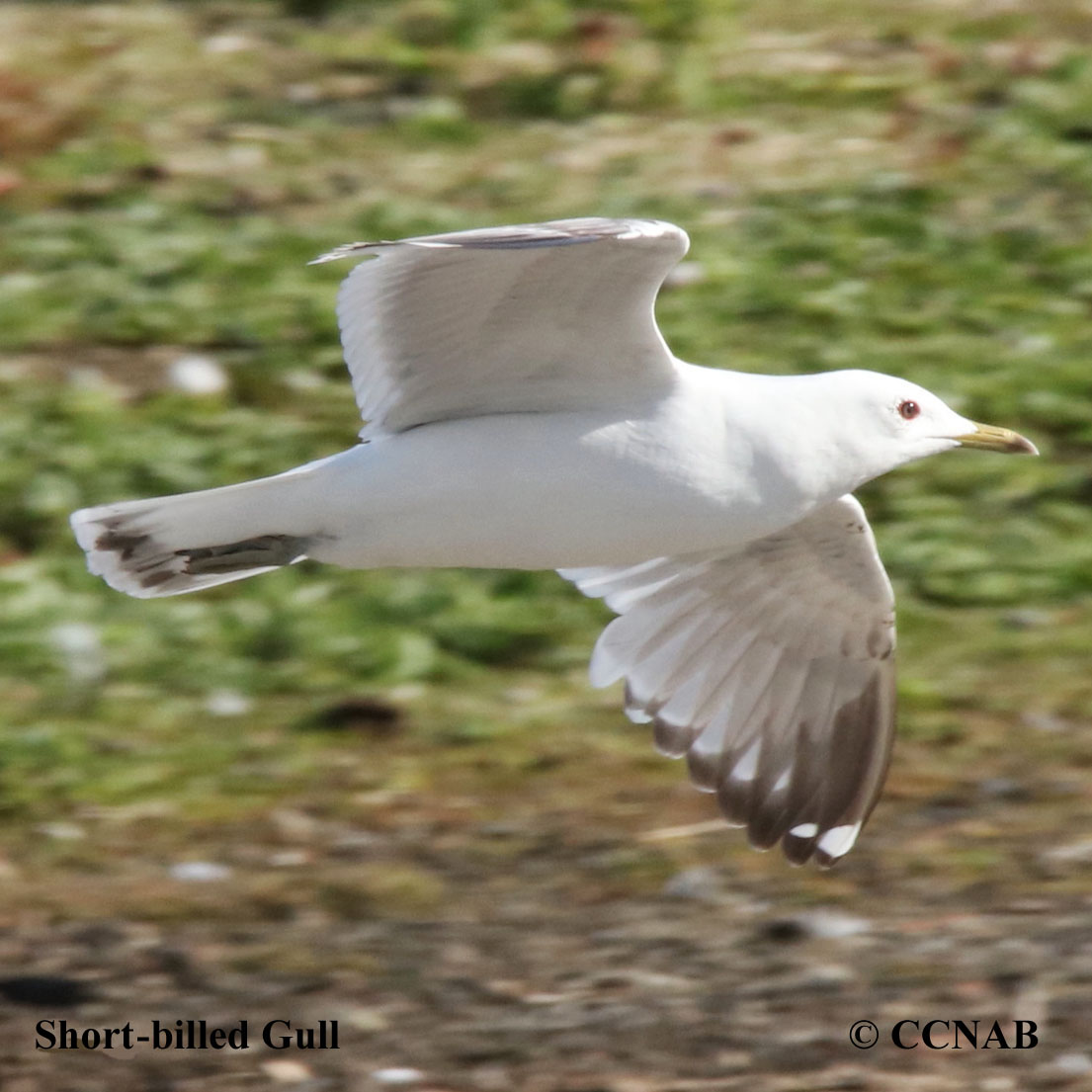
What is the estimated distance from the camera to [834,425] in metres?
4.64

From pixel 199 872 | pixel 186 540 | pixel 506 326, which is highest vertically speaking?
Answer: pixel 506 326

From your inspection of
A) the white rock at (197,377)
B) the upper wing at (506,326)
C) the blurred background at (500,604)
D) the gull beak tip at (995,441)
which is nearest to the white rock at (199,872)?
the blurred background at (500,604)

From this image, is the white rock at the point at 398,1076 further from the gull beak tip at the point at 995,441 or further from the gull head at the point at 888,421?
the gull beak tip at the point at 995,441

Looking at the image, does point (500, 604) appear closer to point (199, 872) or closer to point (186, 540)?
point (199, 872)

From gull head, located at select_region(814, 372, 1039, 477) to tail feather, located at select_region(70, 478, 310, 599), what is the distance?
1.15 meters

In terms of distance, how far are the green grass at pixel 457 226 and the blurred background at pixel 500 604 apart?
0.02 metres

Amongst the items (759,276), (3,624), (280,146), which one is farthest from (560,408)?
(280,146)

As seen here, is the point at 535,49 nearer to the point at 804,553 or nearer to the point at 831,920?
the point at 804,553

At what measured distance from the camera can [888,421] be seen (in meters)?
4.76

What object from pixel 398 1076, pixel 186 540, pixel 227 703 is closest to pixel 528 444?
pixel 186 540

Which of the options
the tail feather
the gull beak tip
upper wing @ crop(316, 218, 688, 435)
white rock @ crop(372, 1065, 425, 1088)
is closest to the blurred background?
white rock @ crop(372, 1065, 425, 1088)

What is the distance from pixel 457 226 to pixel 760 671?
288cm

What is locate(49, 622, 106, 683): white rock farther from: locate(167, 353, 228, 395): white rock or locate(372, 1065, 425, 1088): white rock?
locate(372, 1065, 425, 1088): white rock

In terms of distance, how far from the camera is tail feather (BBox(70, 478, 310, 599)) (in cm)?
456
